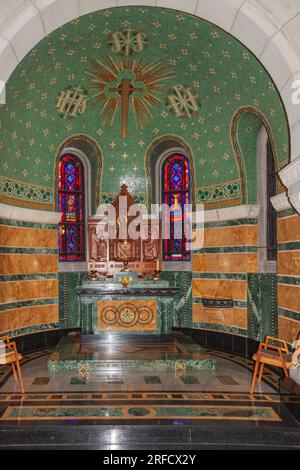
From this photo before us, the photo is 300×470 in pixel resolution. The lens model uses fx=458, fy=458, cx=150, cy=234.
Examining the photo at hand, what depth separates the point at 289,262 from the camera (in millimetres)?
8266

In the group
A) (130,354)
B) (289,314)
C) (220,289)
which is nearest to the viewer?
(289,314)

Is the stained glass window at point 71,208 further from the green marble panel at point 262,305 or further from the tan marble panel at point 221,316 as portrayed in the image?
the green marble panel at point 262,305

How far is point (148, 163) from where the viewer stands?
1273 cm

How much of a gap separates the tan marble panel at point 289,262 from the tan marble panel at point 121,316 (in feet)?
11.3

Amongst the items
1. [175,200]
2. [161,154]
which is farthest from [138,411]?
[161,154]

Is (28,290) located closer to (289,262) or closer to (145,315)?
(145,315)

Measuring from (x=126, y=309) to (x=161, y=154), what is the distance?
469 cm

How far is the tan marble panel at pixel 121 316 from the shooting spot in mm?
10586

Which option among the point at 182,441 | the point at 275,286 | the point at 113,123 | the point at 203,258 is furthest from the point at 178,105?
the point at 182,441

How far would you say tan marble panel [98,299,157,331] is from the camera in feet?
34.7

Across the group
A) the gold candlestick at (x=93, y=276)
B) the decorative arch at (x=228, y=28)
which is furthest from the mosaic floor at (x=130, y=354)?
the decorative arch at (x=228, y=28)

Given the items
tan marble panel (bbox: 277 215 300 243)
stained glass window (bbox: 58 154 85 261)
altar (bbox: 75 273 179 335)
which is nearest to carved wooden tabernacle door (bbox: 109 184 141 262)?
stained glass window (bbox: 58 154 85 261)

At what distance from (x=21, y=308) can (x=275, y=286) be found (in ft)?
19.3
